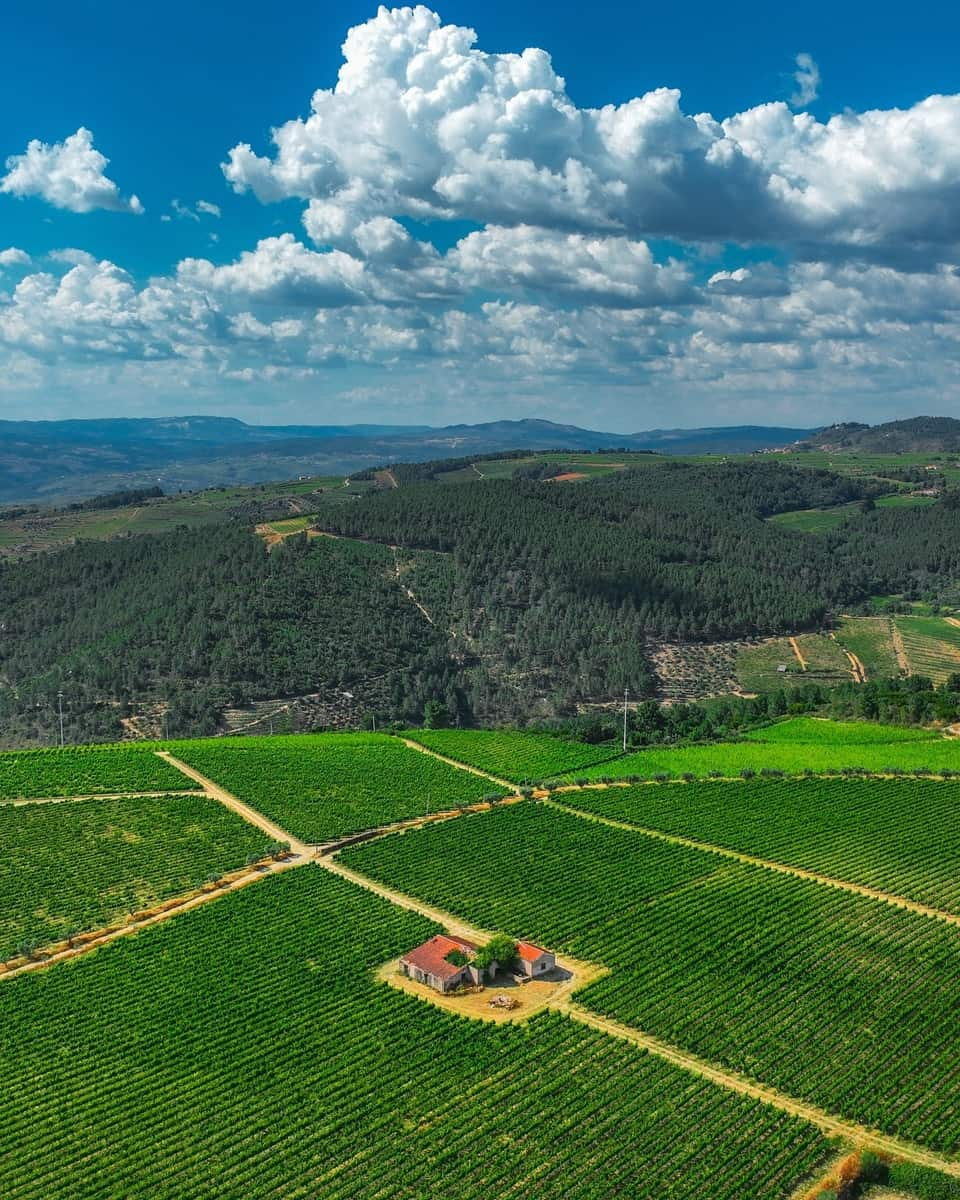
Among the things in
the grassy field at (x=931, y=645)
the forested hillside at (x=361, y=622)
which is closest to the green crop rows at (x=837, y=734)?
the forested hillside at (x=361, y=622)

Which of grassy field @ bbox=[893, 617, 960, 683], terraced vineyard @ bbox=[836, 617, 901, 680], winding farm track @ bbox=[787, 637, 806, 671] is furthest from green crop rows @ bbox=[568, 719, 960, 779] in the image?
winding farm track @ bbox=[787, 637, 806, 671]

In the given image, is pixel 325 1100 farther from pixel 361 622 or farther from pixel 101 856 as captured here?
pixel 361 622

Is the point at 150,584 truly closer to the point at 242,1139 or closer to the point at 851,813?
the point at 851,813

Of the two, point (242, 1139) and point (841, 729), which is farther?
point (841, 729)

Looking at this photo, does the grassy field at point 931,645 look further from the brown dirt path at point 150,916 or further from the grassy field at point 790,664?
the brown dirt path at point 150,916

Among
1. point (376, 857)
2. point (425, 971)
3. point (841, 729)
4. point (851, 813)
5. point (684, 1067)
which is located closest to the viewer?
point (684, 1067)

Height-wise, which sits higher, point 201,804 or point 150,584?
point 150,584

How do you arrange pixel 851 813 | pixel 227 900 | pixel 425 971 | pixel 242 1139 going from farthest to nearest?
pixel 851 813, pixel 227 900, pixel 425 971, pixel 242 1139

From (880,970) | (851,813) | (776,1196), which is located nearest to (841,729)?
(851,813)
